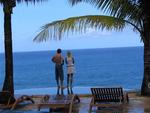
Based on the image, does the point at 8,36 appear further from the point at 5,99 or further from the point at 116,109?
the point at 116,109

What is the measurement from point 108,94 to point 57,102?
1.54 metres

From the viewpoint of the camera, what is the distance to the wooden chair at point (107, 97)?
16.0 metres

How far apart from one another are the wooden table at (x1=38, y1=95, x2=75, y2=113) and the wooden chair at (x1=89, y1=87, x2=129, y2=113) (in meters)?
0.77

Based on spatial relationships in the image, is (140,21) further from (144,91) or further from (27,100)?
(27,100)

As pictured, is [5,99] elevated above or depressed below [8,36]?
below

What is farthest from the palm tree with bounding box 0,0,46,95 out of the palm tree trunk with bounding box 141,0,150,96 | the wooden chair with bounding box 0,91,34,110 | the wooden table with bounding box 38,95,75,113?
the palm tree trunk with bounding box 141,0,150,96

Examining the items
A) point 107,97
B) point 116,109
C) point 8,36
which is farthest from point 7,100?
point 116,109

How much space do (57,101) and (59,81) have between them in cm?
325

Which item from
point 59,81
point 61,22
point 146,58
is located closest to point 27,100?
point 59,81

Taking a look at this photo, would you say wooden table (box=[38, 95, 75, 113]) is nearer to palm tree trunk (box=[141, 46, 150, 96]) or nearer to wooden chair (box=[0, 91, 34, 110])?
wooden chair (box=[0, 91, 34, 110])

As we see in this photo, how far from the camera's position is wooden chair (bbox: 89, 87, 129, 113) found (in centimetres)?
1602

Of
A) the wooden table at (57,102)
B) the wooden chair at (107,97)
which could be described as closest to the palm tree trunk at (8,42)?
the wooden table at (57,102)

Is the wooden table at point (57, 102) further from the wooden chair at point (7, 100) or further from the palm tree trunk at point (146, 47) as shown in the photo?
the palm tree trunk at point (146, 47)

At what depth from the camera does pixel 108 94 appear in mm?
16188
